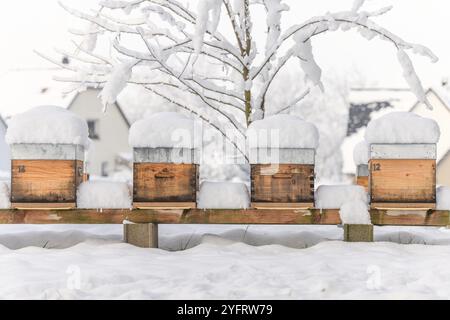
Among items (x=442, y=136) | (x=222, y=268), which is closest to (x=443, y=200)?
(x=222, y=268)

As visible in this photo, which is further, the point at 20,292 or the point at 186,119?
the point at 186,119

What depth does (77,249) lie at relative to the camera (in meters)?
6.18

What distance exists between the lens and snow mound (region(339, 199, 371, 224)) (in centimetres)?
649

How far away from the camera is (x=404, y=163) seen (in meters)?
6.25

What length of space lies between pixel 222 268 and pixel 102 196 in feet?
6.45

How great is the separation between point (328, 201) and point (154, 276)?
248 centimetres

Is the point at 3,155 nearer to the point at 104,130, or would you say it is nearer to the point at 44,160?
the point at 104,130

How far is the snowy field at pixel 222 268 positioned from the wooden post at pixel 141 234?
6.4 inches

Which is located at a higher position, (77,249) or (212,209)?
(212,209)

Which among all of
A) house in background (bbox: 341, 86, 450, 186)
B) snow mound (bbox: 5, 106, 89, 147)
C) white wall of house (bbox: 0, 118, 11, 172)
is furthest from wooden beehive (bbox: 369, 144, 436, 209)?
white wall of house (bbox: 0, 118, 11, 172)

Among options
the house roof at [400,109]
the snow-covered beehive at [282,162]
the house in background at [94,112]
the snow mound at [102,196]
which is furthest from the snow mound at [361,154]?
the house in background at [94,112]
